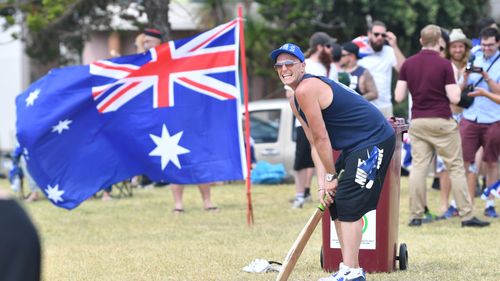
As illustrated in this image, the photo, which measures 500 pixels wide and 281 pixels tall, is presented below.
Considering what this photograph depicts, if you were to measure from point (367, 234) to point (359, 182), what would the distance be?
1152mm

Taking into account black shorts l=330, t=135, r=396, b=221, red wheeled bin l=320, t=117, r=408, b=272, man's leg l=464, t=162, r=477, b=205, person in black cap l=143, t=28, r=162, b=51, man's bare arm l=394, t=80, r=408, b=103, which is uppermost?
person in black cap l=143, t=28, r=162, b=51

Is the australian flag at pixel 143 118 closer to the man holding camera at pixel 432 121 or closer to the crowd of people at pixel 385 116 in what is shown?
the crowd of people at pixel 385 116

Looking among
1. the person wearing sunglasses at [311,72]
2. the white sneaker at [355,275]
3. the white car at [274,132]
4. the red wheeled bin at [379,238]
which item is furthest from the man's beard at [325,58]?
the white sneaker at [355,275]

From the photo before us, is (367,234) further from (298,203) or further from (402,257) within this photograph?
(298,203)

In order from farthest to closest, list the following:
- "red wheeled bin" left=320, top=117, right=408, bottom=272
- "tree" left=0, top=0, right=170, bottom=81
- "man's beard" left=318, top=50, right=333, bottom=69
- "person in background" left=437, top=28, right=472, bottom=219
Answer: "tree" left=0, top=0, right=170, bottom=81, "man's beard" left=318, top=50, right=333, bottom=69, "person in background" left=437, top=28, right=472, bottom=219, "red wheeled bin" left=320, top=117, right=408, bottom=272

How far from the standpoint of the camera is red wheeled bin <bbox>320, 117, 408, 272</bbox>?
27.2 feet

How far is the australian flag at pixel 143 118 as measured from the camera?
38.2ft

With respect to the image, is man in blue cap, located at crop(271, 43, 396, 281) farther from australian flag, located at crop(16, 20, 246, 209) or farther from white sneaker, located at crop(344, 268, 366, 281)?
australian flag, located at crop(16, 20, 246, 209)

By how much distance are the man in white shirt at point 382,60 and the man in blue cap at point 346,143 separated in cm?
560

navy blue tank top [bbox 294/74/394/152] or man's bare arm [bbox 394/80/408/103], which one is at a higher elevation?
navy blue tank top [bbox 294/74/394/152]

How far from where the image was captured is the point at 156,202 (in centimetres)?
1516

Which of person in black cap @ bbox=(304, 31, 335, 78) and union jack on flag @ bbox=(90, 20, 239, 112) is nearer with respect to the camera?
union jack on flag @ bbox=(90, 20, 239, 112)

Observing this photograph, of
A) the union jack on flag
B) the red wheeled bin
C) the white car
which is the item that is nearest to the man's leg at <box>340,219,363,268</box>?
the red wheeled bin

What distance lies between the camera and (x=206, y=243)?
10445mm
